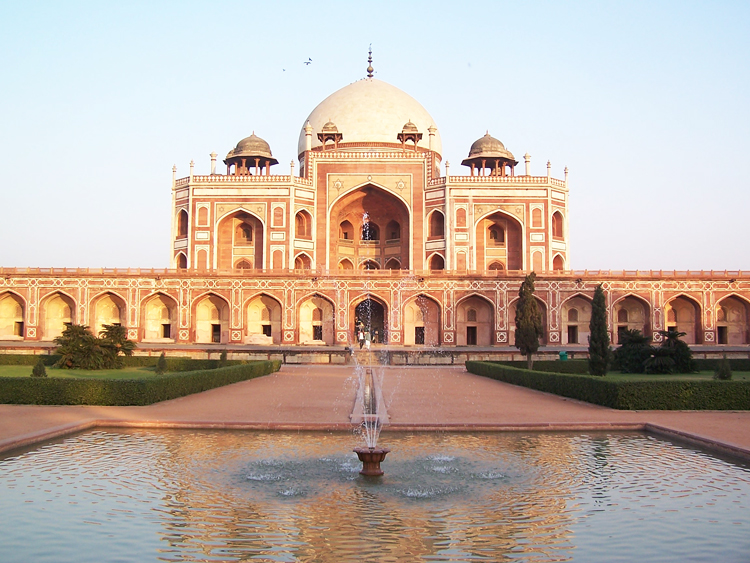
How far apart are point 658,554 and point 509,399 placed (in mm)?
7833

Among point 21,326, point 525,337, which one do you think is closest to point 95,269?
point 21,326

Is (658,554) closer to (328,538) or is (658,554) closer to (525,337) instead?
(328,538)

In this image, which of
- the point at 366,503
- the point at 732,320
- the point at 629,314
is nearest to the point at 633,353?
the point at 629,314

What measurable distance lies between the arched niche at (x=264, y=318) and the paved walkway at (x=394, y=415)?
14.6 meters

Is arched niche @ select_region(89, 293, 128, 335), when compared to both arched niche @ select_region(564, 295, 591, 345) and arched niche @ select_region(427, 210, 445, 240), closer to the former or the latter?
arched niche @ select_region(427, 210, 445, 240)

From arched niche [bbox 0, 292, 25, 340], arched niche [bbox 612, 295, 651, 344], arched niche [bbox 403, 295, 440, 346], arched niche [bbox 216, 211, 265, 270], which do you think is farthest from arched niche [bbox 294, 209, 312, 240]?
arched niche [bbox 612, 295, 651, 344]

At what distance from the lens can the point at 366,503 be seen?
539 cm

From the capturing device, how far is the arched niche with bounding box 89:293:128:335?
27.8 m

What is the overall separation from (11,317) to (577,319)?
22.2m

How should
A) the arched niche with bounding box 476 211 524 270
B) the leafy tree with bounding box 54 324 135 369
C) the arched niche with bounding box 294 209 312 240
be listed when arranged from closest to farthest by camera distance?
the leafy tree with bounding box 54 324 135 369
the arched niche with bounding box 476 211 524 270
the arched niche with bounding box 294 209 312 240

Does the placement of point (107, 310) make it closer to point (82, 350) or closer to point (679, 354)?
point (82, 350)

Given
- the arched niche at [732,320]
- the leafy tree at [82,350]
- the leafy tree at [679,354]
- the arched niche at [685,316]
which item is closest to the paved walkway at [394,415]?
the leafy tree at [82,350]

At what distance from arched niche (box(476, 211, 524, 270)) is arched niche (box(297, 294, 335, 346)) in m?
7.81

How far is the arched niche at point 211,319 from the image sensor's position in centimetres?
2800
